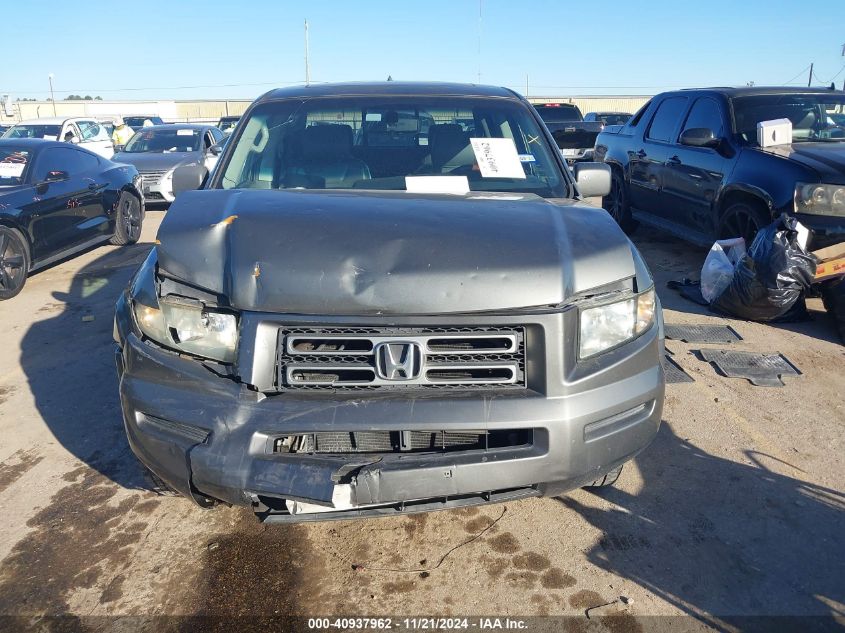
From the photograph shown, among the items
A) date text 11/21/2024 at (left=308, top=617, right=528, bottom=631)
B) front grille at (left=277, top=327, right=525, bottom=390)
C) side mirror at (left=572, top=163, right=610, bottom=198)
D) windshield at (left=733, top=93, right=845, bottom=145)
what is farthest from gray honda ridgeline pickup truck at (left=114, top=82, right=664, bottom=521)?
windshield at (left=733, top=93, right=845, bottom=145)

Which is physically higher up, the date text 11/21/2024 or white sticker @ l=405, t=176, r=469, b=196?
white sticker @ l=405, t=176, r=469, b=196

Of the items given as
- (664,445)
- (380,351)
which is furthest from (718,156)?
(380,351)

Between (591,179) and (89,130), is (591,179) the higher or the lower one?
the lower one

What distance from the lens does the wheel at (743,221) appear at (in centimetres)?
582

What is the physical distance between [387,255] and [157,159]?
452 inches

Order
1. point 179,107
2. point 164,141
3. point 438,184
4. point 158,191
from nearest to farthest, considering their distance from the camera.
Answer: point 438,184 → point 158,191 → point 164,141 → point 179,107

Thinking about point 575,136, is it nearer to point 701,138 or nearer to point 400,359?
point 701,138

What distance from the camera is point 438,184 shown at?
11.0 feet

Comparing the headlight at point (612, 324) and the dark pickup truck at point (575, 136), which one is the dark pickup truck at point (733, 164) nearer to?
the headlight at point (612, 324)

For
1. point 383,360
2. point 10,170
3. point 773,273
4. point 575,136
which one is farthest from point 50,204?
point 575,136

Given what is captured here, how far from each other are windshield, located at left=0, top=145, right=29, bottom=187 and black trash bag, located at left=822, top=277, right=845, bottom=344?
305 inches

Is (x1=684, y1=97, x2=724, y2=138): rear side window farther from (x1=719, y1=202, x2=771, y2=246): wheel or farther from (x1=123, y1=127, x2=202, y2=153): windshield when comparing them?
(x1=123, y1=127, x2=202, y2=153): windshield

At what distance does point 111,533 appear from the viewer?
9.34 feet

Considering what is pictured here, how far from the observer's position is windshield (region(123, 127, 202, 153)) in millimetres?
13614
